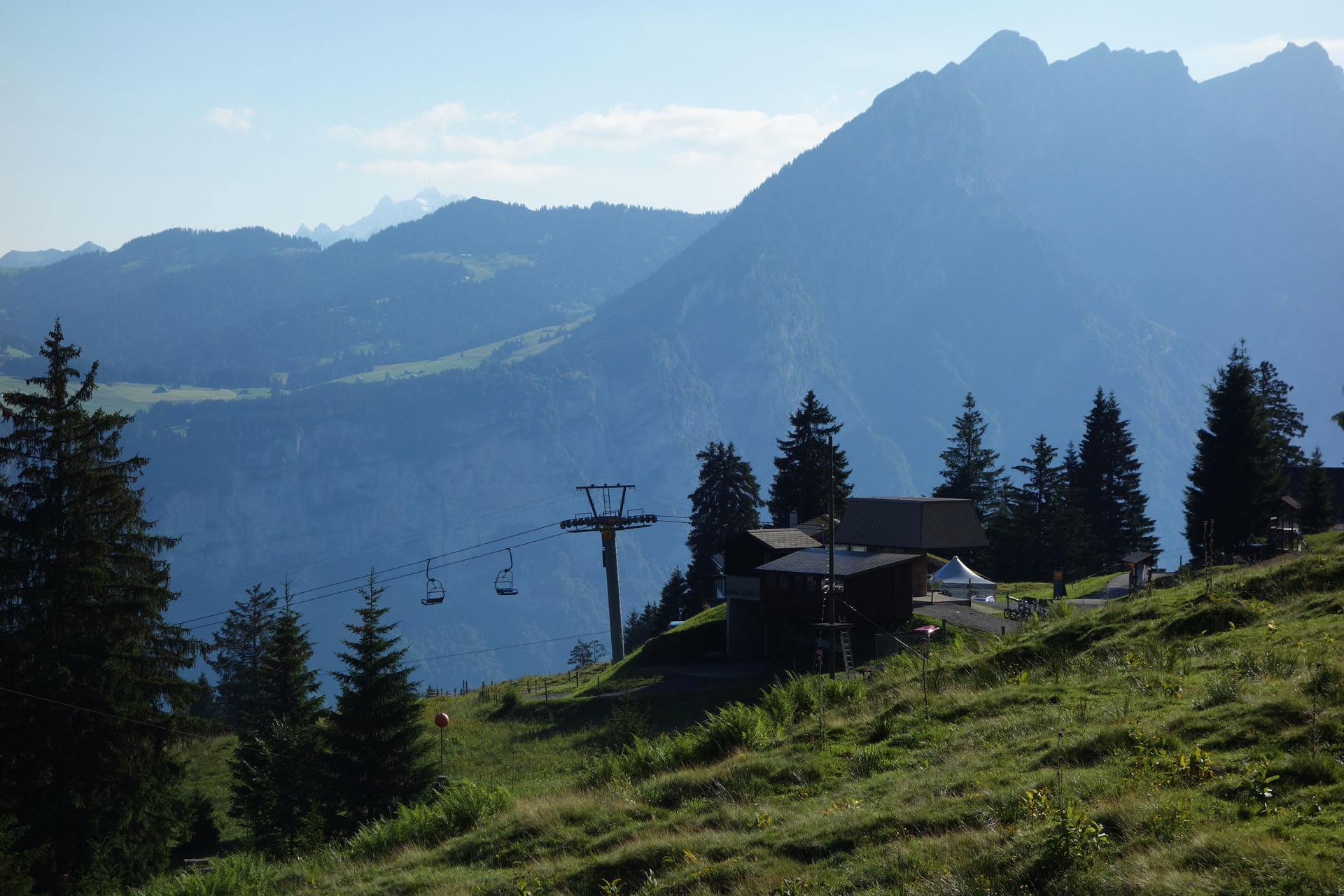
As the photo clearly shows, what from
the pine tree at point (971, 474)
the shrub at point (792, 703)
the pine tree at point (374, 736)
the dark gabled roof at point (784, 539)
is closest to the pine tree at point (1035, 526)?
the pine tree at point (971, 474)

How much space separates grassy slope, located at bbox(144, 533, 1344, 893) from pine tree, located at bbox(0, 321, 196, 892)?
1198cm

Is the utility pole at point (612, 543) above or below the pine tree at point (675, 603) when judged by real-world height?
above

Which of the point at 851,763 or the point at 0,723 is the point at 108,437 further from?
the point at 851,763

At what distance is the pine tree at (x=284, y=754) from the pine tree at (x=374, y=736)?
1.12m

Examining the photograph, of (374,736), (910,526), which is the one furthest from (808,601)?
(374,736)

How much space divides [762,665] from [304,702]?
24570 millimetres

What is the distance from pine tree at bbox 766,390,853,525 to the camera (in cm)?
7525

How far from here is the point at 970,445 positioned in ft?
310

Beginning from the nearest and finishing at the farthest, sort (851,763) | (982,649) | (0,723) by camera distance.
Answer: (851,763)
(982,649)
(0,723)

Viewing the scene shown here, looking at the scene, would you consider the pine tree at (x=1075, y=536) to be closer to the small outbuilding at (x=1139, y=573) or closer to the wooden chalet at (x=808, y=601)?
the small outbuilding at (x=1139, y=573)

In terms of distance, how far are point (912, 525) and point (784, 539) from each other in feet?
38.2

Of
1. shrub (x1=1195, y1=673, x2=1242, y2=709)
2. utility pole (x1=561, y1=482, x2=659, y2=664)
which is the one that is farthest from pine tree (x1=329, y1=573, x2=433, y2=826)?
utility pole (x1=561, y1=482, x2=659, y2=664)

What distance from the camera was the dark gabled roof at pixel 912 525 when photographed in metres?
61.5

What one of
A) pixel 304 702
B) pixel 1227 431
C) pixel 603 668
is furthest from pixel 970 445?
pixel 304 702
